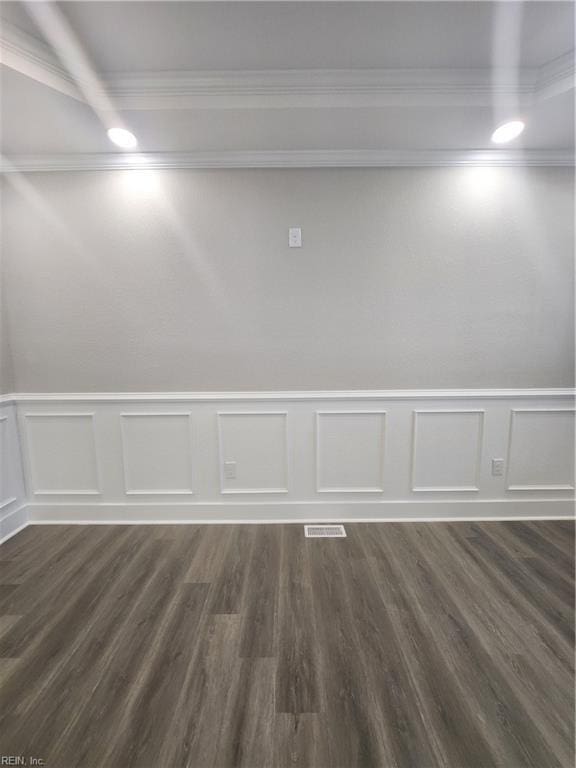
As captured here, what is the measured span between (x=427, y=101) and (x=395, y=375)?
60.7 inches

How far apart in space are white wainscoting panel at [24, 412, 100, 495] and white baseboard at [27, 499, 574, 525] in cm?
15

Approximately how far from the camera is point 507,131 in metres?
1.96

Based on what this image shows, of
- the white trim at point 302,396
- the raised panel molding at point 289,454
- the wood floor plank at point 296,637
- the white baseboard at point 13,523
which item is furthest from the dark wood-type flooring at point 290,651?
the white trim at point 302,396

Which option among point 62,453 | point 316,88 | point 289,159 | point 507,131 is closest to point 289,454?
point 62,453

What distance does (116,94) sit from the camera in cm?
171

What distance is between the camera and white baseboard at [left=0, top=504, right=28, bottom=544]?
91.5 inches

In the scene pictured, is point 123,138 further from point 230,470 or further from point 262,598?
point 262,598

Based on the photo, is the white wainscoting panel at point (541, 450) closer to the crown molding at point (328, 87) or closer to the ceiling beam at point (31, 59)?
the crown molding at point (328, 87)

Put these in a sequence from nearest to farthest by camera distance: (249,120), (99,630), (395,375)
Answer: (99,630) → (249,120) → (395,375)

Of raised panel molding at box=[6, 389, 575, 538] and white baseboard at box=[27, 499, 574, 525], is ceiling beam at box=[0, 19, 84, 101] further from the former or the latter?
white baseboard at box=[27, 499, 574, 525]

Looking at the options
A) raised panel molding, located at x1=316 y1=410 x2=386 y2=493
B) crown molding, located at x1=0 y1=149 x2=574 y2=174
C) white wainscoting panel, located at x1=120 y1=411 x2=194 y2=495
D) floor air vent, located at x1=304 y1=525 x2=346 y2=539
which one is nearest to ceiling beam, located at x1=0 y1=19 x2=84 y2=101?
crown molding, located at x1=0 y1=149 x2=574 y2=174

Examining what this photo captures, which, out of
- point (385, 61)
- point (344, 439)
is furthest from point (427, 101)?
point (344, 439)

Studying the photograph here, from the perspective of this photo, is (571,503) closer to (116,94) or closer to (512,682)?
(512,682)

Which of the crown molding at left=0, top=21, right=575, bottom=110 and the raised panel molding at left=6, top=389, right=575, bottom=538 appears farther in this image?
the raised panel molding at left=6, top=389, right=575, bottom=538
